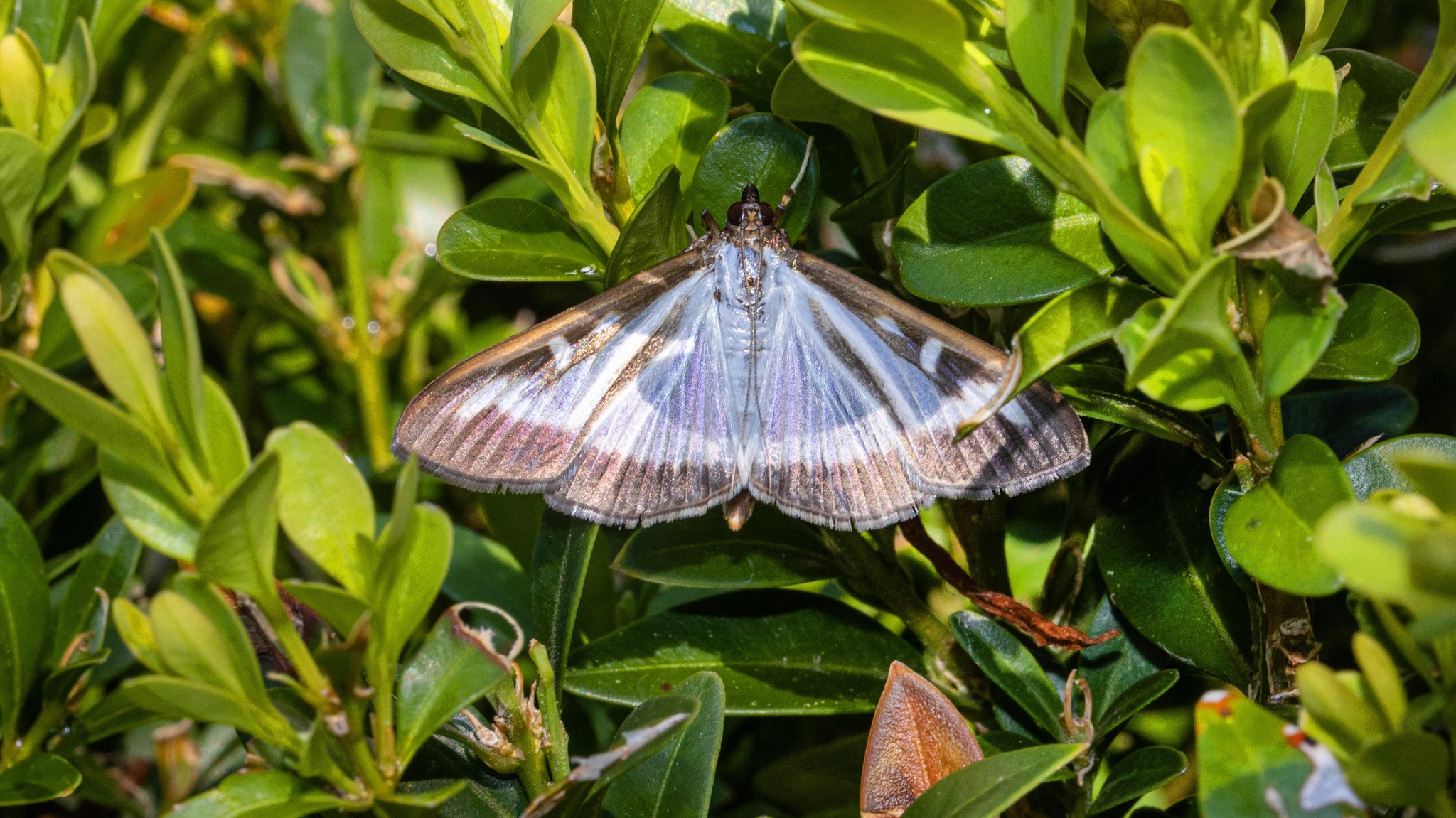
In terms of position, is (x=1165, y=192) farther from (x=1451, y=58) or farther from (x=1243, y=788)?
(x=1243, y=788)

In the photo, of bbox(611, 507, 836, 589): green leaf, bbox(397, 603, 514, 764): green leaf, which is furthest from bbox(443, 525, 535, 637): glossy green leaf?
bbox(397, 603, 514, 764): green leaf

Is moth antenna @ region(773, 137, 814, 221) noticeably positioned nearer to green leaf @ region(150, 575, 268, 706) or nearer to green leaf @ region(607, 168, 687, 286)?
green leaf @ region(607, 168, 687, 286)

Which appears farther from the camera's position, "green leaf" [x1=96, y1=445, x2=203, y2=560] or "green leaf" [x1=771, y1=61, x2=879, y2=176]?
"green leaf" [x1=771, y1=61, x2=879, y2=176]

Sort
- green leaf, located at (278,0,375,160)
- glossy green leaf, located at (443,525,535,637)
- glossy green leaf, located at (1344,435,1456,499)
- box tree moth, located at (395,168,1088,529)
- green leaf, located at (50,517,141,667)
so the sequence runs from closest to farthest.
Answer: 1. glossy green leaf, located at (1344,435,1456,499)
2. box tree moth, located at (395,168,1088,529)
3. green leaf, located at (50,517,141,667)
4. glossy green leaf, located at (443,525,535,637)
5. green leaf, located at (278,0,375,160)

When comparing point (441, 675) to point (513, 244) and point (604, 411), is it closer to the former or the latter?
point (513, 244)

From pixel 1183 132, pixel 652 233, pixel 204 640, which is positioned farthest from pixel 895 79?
pixel 204 640

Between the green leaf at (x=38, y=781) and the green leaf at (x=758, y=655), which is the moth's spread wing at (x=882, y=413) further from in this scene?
the green leaf at (x=38, y=781)
